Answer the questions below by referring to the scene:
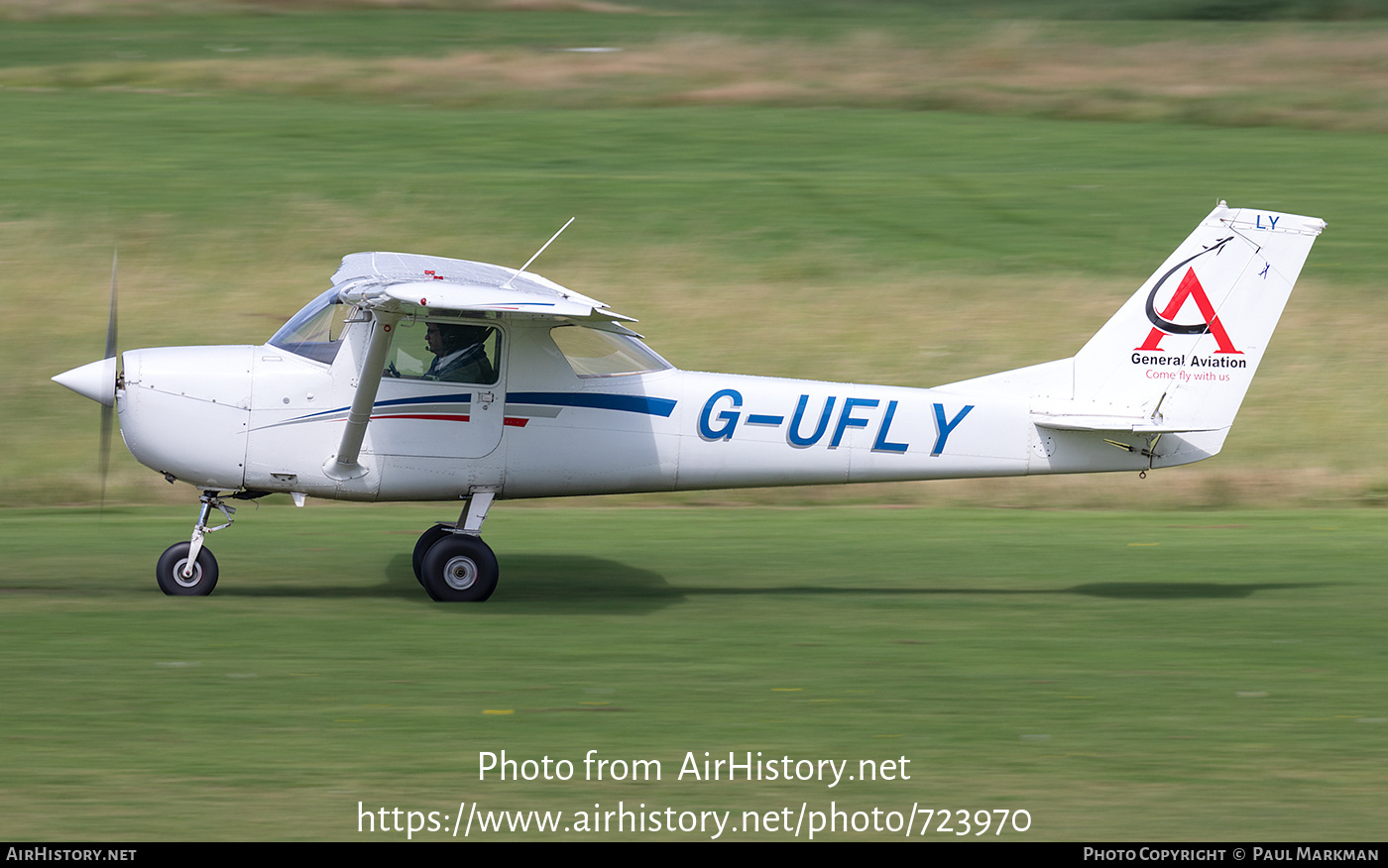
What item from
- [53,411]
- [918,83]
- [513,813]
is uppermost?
[918,83]

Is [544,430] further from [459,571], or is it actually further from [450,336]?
[459,571]

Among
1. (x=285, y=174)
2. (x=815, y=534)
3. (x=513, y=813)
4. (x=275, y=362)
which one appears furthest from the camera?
(x=285, y=174)

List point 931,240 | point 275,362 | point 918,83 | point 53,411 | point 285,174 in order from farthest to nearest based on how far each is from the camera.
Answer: point 918,83 → point 285,174 → point 931,240 → point 53,411 → point 275,362

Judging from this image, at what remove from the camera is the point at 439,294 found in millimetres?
8922

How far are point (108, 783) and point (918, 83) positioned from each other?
2528 cm

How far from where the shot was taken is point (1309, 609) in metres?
10.4

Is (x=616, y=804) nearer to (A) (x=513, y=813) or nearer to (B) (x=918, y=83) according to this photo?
(A) (x=513, y=813)

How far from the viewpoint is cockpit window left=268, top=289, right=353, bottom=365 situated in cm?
1006

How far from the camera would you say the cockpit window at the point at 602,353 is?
1030 cm

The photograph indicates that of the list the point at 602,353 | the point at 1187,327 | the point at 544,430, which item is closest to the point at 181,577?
the point at 544,430

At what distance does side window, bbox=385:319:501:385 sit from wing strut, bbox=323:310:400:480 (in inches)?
9.2

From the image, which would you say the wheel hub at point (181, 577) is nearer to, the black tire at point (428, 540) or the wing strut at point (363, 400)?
the wing strut at point (363, 400)

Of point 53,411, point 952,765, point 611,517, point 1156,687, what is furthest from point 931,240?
point 952,765

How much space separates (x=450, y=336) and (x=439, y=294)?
46.0 inches
